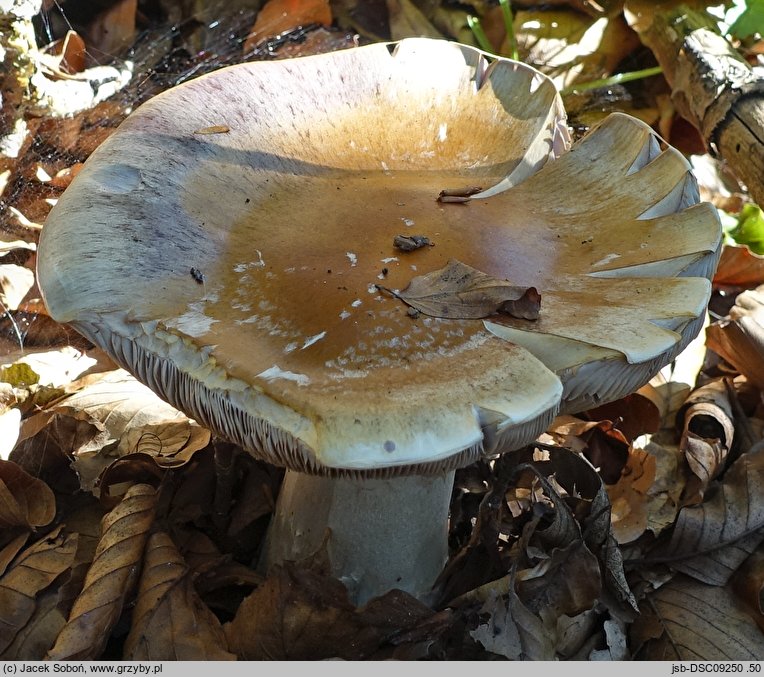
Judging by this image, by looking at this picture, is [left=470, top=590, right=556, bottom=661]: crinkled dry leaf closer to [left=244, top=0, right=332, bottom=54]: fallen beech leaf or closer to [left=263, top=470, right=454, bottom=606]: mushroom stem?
[left=263, top=470, right=454, bottom=606]: mushroom stem

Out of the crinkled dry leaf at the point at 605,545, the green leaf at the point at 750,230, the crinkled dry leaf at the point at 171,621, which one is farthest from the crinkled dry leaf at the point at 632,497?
the green leaf at the point at 750,230

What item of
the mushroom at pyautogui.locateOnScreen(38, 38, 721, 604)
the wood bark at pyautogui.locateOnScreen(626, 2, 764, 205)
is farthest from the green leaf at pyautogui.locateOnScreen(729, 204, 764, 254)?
the mushroom at pyautogui.locateOnScreen(38, 38, 721, 604)

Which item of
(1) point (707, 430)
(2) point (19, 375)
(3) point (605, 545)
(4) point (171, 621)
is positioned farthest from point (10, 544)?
(1) point (707, 430)

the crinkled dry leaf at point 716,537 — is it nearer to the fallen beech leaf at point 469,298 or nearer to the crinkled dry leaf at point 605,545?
the crinkled dry leaf at point 605,545

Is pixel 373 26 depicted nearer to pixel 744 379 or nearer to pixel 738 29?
pixel 738 29

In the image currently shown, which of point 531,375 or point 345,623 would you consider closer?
point 531,375
